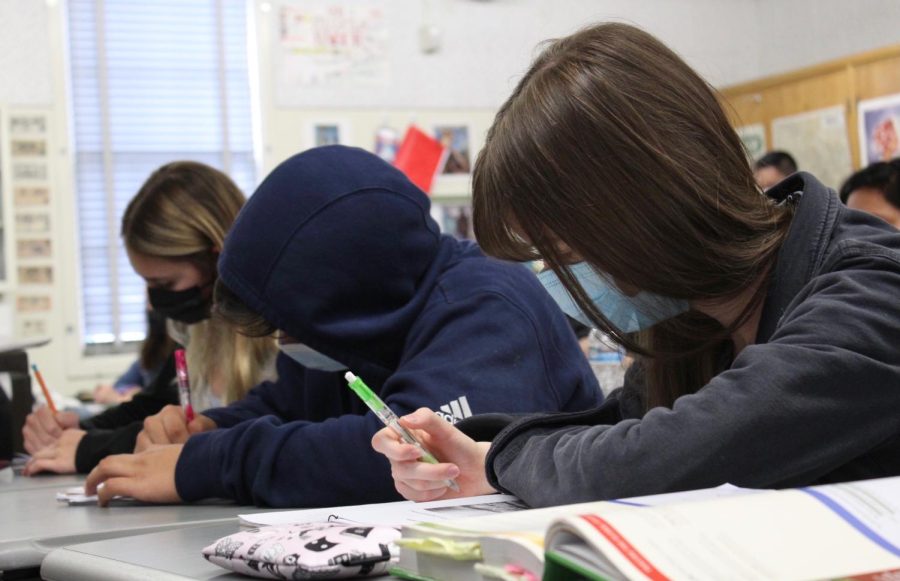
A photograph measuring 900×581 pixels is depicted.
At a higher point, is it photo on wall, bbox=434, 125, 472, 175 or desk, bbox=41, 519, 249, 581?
photo on wall, bbox=434, 125, 472, 175

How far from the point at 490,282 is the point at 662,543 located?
3.02 ft

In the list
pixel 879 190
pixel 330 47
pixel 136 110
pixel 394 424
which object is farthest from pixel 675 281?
pixel 330 47

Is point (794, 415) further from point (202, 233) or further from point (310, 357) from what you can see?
point (202, 233)

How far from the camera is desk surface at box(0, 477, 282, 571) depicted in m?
1.18

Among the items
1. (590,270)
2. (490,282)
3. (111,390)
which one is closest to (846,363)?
(590,270)

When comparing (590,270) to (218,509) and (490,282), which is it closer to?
(490,282)

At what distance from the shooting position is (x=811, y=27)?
18.7 feet

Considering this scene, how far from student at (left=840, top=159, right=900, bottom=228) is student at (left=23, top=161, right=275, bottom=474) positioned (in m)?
2.29

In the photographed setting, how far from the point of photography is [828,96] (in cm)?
512

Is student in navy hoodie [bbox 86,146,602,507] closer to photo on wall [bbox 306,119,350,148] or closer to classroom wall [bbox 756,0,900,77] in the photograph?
photo on wall [bbox 306,119,350,148]

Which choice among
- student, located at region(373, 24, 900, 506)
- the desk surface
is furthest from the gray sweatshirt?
the desk surface

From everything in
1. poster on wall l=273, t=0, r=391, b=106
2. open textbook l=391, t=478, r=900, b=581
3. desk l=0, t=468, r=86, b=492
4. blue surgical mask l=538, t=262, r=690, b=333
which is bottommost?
desk l=0, t=468, r=86, b=492

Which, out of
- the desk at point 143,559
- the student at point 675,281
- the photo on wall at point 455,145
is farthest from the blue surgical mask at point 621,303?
the photo on wall at point 455,145

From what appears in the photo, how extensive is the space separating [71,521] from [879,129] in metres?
4.35
